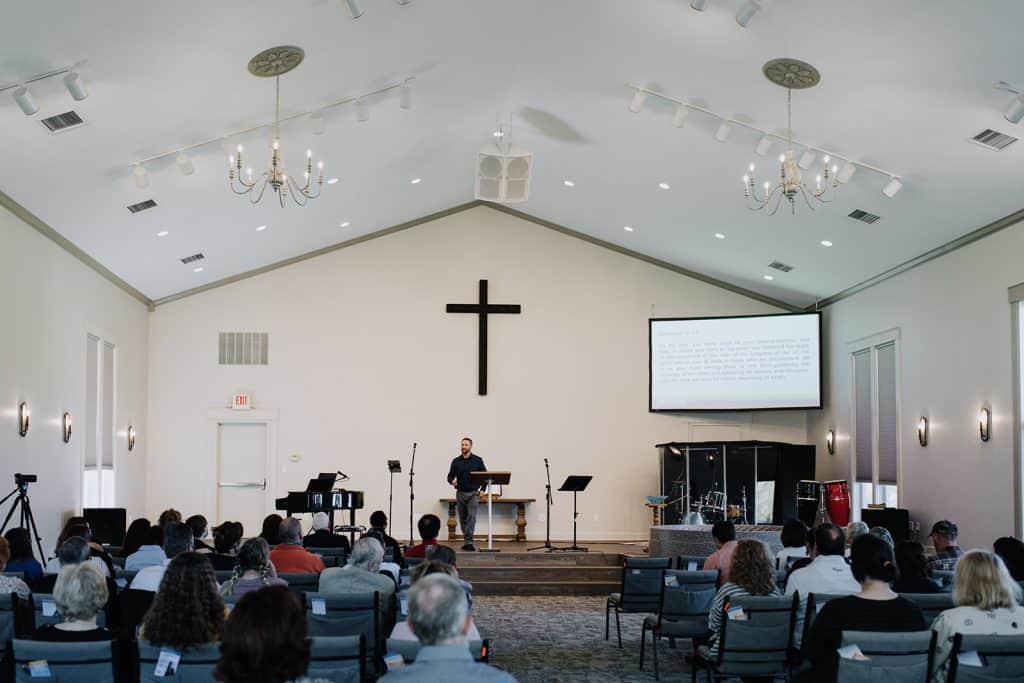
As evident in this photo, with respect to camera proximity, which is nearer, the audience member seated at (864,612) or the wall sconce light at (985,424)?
the audience member seated at (864,612)

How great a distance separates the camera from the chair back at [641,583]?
8156 millimetres

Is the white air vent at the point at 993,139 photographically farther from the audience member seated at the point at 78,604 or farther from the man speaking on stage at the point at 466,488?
the audience member seated at the point at 78,604

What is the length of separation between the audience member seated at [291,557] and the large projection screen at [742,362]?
919 cm

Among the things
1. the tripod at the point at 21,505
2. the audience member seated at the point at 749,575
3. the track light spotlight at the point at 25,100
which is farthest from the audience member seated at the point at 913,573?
the tripod at the point at 21,505

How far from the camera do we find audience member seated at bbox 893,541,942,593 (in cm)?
595

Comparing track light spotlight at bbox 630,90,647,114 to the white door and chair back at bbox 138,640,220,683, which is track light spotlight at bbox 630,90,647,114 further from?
the white door

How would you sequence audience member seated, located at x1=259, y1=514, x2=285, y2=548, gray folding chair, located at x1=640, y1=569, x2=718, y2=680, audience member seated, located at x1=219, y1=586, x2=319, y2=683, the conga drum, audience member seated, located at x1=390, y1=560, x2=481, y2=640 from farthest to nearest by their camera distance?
the conga drum < audience member seated, located at x1=259, y1=514, x2=285, y2=548 < gray folding chair, located at x1=640, y1=569, x2=718, y2=680 < audience member seated, located at x1=390, y1=560, x2=481, y2=640 < audience member seated, located at x1=219, y1=586, x2=319, y2=683

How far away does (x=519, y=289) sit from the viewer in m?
16.2

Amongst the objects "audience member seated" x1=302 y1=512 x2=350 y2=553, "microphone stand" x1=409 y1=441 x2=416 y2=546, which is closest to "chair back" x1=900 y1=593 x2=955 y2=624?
"audience member seated" x1=302 y1=512 x2=350 y2=553

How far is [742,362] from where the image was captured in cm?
1506

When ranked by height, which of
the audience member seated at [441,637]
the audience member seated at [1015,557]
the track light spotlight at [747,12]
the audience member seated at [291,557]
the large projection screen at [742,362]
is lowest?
the audience member seated at [291,557]

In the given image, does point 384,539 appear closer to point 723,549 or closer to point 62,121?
point 723,549

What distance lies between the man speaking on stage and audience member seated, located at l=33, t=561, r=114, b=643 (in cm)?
939

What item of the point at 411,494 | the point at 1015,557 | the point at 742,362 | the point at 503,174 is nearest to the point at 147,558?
the point at 1015,557
